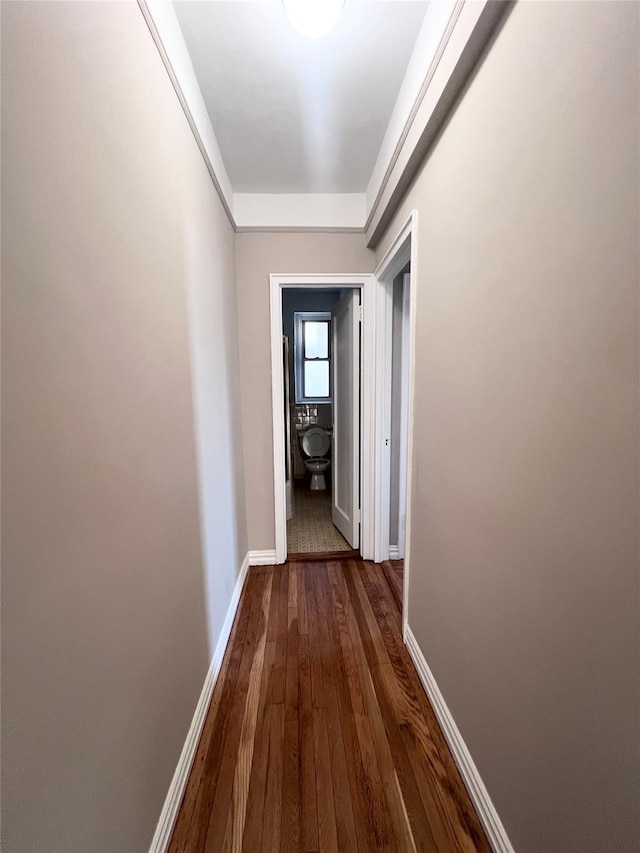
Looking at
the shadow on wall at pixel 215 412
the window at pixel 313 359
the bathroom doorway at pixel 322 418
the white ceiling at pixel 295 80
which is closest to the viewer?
the white ceiling at pixel 295 80

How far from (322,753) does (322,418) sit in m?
3.36

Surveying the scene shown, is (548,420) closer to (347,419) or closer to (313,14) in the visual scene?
(313,14)

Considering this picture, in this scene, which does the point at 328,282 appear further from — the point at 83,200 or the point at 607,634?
the point at 607,634

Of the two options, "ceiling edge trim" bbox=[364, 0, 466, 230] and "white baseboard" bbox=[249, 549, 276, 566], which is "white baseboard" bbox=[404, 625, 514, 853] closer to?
"white baseboard" bbox=[249, 549, 276, 566]

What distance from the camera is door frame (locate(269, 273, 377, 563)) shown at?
2258mm

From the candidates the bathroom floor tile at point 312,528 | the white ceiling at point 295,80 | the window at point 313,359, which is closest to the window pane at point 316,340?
the window at point 313,359

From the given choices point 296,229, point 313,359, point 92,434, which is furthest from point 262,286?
point 313,359

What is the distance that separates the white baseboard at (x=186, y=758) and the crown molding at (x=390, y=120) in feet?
7.42

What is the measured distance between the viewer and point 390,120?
5.19 ft

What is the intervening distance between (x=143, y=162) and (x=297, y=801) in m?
2.03

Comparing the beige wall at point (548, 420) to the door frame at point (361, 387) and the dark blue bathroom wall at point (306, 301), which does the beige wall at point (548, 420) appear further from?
the dark blue bathroom wall at point (306, 301)

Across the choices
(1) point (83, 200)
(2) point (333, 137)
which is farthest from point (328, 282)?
(1) point (83, 200)

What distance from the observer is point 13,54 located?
50cm

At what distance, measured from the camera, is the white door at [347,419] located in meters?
2.40
